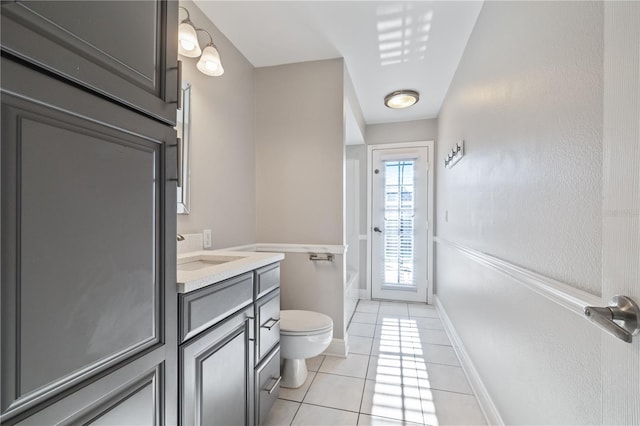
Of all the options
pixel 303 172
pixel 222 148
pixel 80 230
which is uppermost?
pixel 222 148

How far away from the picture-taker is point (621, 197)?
0.47 m

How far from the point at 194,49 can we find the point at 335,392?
2.23 metres

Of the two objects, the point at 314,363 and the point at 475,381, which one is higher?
the point at 475,381

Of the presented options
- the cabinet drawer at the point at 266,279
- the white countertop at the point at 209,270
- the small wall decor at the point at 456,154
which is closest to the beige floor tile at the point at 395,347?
the cabinet drawer at the point at 266,279

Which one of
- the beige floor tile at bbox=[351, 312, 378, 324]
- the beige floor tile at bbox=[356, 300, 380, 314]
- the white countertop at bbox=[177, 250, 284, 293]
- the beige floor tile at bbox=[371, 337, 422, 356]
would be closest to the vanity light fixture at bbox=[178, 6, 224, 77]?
the white countertop at bbox=[177, 250, 284, 293]

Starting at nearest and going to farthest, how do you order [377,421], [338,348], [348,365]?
[377,421] < [348,365] < [338,348]

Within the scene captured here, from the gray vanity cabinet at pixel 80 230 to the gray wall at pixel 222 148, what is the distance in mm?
834

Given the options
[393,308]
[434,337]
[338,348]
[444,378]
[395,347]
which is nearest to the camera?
[444,378]

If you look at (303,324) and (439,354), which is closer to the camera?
(303,324)

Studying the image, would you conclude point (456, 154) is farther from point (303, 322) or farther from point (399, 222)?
point (303, 322)

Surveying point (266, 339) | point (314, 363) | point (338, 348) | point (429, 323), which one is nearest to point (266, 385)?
point (266, 339)

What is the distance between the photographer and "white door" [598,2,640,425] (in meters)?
0.44

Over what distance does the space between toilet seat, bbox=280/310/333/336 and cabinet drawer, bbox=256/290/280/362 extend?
0.17 meters

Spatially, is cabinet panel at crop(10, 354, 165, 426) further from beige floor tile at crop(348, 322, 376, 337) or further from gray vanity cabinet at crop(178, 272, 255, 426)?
beige floor tile at crop(348, 322, 376, 337)
